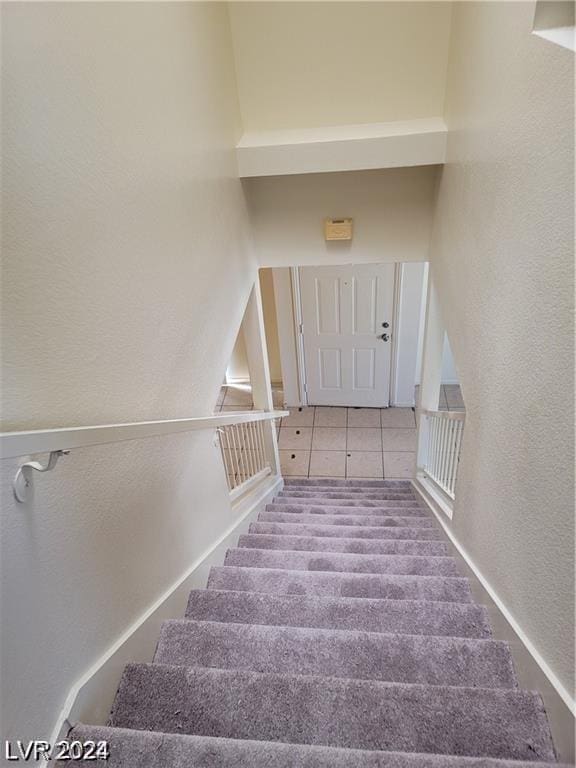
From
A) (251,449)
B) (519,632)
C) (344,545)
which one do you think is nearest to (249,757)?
(519,632)

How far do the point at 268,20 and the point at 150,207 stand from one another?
1.72 meters

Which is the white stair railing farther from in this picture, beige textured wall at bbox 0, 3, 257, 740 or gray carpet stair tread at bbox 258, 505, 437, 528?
beige textured wall at bbox 0, 3, 257, 740

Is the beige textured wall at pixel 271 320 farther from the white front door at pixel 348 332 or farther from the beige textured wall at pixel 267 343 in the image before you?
the white front door at pixel 348 332

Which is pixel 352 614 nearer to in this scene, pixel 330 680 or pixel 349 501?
pixel 330 680

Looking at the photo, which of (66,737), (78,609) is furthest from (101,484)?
(66,737)

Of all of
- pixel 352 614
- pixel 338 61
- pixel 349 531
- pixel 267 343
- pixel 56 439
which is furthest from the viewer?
pixel 267 343

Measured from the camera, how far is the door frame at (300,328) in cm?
459

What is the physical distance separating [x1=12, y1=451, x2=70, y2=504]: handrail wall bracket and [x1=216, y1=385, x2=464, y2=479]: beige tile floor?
3761 millimetres

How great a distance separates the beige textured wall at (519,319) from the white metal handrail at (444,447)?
0.60m

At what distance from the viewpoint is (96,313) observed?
1.12 meters

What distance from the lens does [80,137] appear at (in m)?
1.05

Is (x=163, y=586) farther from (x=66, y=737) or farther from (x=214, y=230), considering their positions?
(x=214, y=230)

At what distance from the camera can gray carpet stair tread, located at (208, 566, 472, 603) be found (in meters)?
1.72

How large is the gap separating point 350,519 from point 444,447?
784 millimetres
